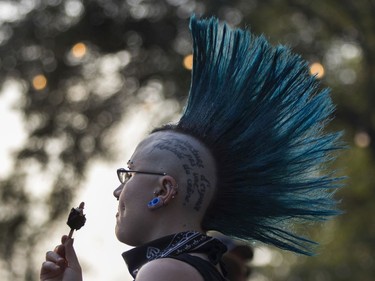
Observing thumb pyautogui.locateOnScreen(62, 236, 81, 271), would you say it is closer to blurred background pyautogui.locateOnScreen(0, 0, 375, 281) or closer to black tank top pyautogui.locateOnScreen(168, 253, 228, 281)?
black tank top pyautogui.locateOnScreen(168, 253, 228, 281)

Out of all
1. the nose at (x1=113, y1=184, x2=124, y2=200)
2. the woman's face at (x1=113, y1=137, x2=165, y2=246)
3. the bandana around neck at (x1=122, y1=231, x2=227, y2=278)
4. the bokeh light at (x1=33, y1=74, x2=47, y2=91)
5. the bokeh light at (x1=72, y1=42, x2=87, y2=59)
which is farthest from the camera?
the bokeh light at (x1=33, y1=74, x2=47, y2=91)

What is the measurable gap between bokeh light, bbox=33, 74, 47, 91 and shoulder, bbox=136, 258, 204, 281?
439 inches

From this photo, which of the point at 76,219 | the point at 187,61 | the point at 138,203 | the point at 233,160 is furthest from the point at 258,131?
the point at 187,61

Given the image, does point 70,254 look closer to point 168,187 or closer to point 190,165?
point 168,187

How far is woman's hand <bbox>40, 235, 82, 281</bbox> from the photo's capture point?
4.05 m

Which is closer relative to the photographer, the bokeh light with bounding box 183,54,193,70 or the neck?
the neck

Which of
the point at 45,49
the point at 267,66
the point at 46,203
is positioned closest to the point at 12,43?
the point at 45,49

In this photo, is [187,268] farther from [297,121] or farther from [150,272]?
[297,121]

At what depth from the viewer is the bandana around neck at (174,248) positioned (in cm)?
403

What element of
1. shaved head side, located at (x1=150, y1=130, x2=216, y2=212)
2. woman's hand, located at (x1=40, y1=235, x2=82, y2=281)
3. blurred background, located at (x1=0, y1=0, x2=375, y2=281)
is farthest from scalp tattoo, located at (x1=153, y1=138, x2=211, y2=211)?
blurred background, located at (x1=0, y1=0, x2=375, y2=281)

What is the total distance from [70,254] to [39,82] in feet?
36.0

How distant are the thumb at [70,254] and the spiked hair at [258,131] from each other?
48 cm

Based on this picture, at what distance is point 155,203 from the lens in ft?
13.6

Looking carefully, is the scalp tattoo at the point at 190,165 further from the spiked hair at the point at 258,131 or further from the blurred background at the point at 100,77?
the blurred background at the point at 100,77
